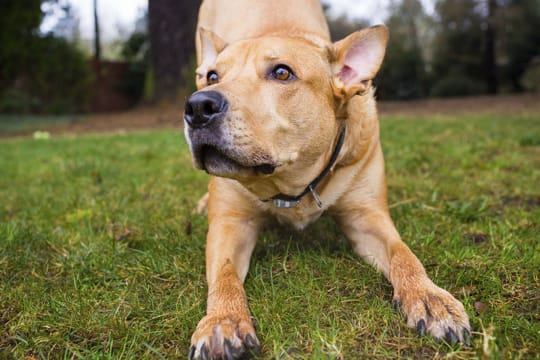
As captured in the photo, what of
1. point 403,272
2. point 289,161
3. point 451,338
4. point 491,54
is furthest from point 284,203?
point 491,54

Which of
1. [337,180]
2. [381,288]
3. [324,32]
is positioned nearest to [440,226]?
[337,180]

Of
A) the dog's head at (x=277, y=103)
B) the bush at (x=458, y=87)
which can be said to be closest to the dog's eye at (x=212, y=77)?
the dog's head at (x=277, y=103)

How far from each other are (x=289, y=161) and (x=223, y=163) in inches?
15.6

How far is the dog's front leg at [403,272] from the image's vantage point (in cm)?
208

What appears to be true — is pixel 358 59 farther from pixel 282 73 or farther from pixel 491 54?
pixel 491 54

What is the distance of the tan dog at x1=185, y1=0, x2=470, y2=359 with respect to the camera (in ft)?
7.27

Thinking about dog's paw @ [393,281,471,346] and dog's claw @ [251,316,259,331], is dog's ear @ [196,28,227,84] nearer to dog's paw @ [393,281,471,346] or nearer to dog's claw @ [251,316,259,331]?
dog's claw @ [251,316,259,331]

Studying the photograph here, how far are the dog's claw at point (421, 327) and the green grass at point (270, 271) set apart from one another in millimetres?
36

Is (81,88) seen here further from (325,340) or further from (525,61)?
(325,340)

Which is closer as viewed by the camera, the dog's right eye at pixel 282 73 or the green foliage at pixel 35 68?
the dog's right eye at pixel 282 73

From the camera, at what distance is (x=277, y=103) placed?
8.56 feet

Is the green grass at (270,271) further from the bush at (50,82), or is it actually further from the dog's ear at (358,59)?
the bush at (50,82)

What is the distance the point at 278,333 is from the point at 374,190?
1.44m

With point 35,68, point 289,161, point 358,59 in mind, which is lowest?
point 289,161
